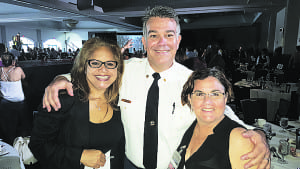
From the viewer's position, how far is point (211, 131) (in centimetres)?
127

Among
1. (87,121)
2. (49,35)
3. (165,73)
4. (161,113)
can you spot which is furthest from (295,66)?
(49,35)

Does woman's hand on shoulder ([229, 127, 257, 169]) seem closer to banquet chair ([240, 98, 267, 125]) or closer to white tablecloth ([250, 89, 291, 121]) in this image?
banquet chair ([240, 98, 267, 125])

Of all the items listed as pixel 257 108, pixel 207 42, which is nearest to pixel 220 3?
pixel 257 108

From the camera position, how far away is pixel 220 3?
9.91 metres

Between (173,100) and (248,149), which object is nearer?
(248,149)

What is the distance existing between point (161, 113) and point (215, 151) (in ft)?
1.76

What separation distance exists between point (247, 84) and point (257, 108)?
221 centimetres

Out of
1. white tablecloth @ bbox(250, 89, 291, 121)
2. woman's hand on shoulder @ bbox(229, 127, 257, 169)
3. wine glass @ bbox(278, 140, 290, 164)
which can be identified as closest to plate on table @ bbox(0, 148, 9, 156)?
woman's hand on shoulder @ bbox(229, 127, 257, 169)

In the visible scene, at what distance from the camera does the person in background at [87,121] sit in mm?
1349

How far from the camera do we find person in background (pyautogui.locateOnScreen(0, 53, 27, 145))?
13.6 ft

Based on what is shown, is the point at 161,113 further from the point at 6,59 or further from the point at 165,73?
the point at 6,59

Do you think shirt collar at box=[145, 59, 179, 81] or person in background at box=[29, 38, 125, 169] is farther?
shirt collar at box=[145, 59, 179, 81]

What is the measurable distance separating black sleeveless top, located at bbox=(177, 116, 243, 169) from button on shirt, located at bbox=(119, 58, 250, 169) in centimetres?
32

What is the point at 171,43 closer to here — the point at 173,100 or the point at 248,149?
the point at 173,100
